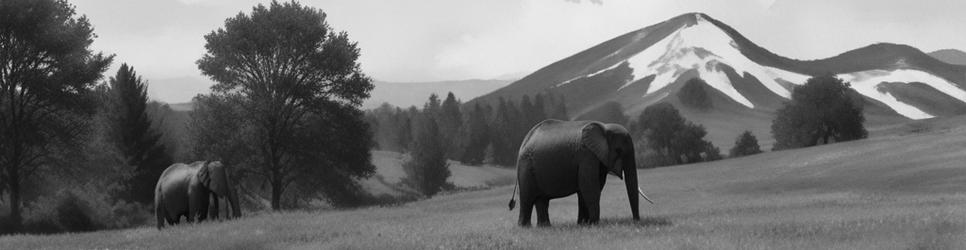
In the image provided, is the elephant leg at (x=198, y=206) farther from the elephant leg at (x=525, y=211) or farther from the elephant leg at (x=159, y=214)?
the elephant leg at (x=525, y=211)

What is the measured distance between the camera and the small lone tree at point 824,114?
10038 centimetres

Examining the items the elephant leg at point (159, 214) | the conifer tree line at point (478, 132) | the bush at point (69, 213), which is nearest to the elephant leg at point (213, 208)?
the elephant leg at point (159, 214)

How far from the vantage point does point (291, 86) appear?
47594mm

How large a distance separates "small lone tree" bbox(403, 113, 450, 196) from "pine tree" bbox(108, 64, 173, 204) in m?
37.0

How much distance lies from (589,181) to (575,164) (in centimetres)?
58

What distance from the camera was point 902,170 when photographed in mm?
44750

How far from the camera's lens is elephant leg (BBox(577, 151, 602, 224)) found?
17781 millimetres

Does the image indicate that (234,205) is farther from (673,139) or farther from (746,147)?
(746,147)

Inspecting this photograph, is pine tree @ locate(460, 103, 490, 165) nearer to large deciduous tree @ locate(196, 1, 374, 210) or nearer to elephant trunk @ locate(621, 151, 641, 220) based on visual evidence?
large deciduous tree @ locate(196, 1, 374, 210)

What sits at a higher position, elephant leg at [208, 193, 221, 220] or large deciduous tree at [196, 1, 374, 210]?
large deciduous tree at [196, 1, 374, 210]

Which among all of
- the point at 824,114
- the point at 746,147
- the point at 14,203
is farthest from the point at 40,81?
the point at 746,147

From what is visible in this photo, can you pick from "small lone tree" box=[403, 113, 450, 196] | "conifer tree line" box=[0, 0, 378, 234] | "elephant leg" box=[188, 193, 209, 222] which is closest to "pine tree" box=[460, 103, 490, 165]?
"small lone tree" box=[403, 113, 450, 196]

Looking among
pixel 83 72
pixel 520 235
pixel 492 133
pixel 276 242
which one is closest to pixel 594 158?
pixel 520 235

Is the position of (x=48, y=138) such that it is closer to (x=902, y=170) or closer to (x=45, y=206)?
(x=45, y=206)
